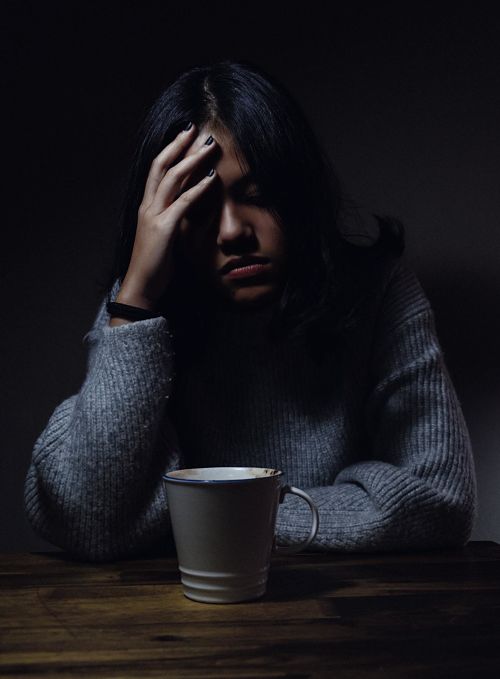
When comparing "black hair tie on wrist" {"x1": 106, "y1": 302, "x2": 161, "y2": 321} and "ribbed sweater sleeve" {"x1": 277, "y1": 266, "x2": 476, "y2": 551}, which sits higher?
"black hair tie on wrist" {"x1": 106, "y1": 302, "x2": 161, "y2": 321}

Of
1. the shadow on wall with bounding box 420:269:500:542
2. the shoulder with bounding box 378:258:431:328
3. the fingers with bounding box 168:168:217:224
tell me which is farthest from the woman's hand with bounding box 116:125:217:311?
the shadow on wall with bounding box 420:269:500:542

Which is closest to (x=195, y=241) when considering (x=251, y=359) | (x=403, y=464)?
(x=251, y=359)

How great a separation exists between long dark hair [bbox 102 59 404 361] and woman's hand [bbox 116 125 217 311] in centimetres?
5

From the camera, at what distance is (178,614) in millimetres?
627

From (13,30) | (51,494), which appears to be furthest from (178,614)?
(13,30)

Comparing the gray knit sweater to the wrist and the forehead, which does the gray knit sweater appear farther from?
the forehead

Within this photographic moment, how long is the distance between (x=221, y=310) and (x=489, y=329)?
1.60 feet

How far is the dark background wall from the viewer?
1.37 metres

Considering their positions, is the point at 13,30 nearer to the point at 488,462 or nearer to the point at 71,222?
the point at 71,222

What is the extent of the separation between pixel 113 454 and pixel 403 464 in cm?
37

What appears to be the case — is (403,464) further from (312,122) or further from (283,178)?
(312,122)

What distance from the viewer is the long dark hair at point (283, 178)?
1.04m

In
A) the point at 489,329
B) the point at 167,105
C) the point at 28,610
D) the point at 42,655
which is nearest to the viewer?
the point at 42,655

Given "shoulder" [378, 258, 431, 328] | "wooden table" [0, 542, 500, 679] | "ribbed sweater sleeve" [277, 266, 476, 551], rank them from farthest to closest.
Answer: "shoulder" [378, 258, 431, 328] → "ribbed sweater sleeve" [277, 266, 476, 551] → "wooden table" [0, 542, 500, 679]
